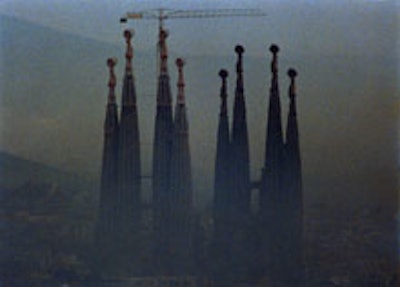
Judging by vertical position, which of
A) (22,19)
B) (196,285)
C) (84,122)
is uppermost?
(22,19)

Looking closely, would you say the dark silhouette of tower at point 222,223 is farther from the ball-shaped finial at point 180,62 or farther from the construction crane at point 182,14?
the construction crane at point 182,14

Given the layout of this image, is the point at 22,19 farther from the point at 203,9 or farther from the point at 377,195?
the point at 377,195

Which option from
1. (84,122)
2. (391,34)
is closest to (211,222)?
(84,122)

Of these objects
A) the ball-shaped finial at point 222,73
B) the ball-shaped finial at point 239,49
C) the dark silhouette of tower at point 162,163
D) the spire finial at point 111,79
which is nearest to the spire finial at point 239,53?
the ball-shaped finial at point 239,49

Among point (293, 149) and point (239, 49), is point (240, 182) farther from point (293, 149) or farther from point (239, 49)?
point (239, 49)

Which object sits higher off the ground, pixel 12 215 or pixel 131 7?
pixel 131 7

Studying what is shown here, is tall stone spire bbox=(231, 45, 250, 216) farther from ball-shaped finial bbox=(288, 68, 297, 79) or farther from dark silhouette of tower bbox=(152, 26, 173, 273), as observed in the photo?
dark silhouette of tower bbox=(152, 26, 173, 273)
